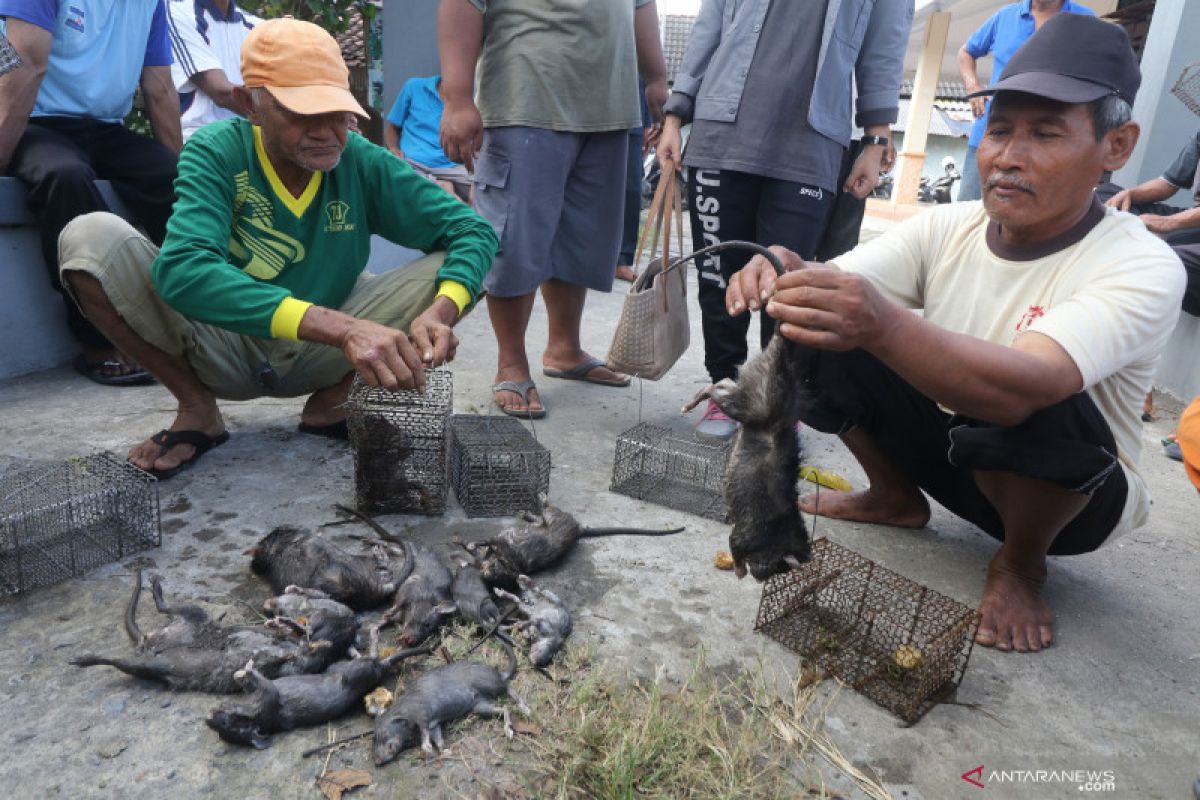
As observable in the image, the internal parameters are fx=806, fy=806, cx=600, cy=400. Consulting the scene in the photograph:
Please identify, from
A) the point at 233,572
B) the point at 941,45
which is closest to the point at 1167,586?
the point at 233,572

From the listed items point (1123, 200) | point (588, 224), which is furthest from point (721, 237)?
point (1123, 200)

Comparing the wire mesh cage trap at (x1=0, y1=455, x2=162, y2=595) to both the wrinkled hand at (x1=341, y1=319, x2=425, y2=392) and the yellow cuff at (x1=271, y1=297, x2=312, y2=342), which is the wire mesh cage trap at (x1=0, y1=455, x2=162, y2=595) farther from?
the wrinkled hand at (x1=341, y1=319, x2=425, y2=392)

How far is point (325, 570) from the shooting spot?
254 cm

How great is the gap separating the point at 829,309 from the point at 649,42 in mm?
3421

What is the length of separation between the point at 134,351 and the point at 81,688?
5.41 ft

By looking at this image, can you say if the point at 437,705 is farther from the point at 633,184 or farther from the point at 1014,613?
the point at 633,184

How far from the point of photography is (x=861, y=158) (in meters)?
3.98

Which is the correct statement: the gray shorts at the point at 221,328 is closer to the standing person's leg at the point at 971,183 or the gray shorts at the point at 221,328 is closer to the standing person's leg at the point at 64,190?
the standing person's leg at the point at 64,190

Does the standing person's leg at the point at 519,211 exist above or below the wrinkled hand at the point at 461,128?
below

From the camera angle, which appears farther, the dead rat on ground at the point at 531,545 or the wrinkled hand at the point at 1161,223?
the wrinkled hand at the point at 1161,223

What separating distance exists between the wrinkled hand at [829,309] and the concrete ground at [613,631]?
3.48 feet

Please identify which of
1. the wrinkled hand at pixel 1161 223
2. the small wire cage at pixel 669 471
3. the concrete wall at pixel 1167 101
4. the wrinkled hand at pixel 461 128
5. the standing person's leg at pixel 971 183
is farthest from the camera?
the standing person's leg at pixel 971 183

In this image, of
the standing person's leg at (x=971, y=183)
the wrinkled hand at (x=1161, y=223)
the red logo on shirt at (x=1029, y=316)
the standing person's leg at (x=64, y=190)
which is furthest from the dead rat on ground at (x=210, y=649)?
the standing person's leg at (x=971, y=183)

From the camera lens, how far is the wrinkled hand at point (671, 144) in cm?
395
